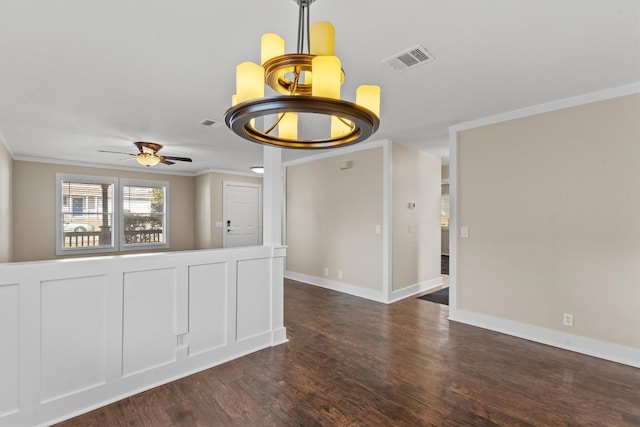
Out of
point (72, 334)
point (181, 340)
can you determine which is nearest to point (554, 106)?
point (181, 340)

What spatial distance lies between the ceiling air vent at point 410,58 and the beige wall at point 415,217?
2.44 meters

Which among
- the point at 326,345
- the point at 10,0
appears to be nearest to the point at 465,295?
the point at 326,345

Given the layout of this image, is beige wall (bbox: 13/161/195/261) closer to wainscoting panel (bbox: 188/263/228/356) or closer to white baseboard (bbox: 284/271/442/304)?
white baseboard (bbox: 284/271/442/304)

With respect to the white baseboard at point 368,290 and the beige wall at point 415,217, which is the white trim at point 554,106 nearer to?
the beige wall at point 415,217

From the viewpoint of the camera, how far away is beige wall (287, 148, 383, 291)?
4926 millimetres

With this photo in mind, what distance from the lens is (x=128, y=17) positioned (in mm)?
1818

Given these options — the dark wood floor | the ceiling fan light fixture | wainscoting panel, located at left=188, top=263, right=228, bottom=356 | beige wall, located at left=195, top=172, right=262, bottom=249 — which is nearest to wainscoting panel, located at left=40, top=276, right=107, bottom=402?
the dark wood floor

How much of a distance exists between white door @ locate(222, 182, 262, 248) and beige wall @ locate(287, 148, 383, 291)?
2.10 m

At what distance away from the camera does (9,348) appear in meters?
1.88

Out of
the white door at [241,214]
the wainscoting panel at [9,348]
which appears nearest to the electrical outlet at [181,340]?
the wainscoting panel at [9,348]

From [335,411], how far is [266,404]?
483 mm

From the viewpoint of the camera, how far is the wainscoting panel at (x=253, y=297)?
2.99 m

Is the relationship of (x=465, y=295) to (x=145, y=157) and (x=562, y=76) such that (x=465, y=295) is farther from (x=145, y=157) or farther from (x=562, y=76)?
(x=145, y=157)

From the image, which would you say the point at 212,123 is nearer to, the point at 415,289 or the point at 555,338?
the point at 415,289
